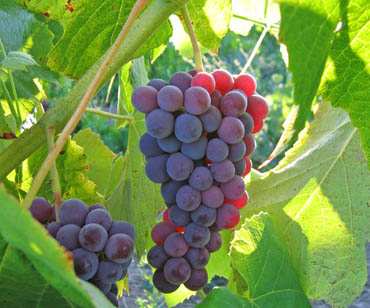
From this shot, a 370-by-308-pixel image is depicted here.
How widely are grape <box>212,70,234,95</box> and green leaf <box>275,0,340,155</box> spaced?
0.12 m

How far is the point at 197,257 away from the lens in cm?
58

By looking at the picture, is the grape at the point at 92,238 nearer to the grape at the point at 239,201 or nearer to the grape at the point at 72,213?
the grape at the point at 72,213

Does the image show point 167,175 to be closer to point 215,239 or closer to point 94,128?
point 215,239

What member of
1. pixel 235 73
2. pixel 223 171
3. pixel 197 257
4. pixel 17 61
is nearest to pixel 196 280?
pixel 197 257

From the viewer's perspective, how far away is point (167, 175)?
567mm

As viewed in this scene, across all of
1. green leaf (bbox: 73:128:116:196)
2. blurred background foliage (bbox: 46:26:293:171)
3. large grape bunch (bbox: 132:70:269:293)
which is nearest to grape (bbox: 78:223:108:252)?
large grape bunch (bbox: 132:70:269:293)

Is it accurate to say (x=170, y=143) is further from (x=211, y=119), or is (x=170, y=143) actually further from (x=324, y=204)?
(x=324, y=204)

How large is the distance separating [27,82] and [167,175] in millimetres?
407

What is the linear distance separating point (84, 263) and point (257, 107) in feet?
0.80

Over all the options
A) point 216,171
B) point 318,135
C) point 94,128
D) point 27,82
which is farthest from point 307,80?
point 94,128

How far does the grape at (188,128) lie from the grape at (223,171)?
4 centimetres

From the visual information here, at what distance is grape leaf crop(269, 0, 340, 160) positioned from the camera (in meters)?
0.41

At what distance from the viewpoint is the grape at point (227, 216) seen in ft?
1.89

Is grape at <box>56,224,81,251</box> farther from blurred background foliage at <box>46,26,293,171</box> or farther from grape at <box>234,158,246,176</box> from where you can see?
blurred background foliage at <box>46,26,293,171</box>
